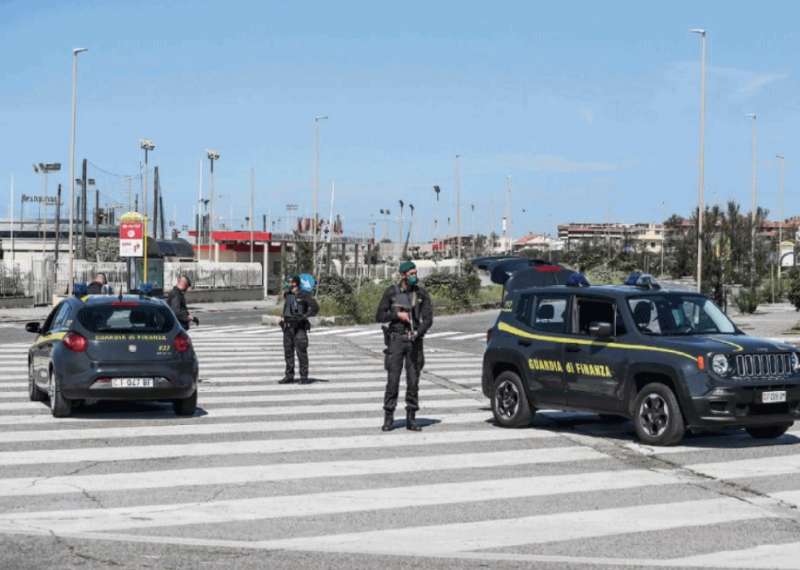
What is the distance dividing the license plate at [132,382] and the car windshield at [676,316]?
570 cm

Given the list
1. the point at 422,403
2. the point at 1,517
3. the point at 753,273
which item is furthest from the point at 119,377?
the point at 753,273

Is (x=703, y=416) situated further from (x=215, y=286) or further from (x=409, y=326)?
(x=215, y=286)

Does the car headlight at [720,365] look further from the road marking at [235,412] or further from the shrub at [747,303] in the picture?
the shrub at [747,303]

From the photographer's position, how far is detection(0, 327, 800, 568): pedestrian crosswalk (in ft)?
29.0

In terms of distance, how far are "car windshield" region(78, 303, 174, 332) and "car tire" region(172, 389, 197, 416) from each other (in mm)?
886

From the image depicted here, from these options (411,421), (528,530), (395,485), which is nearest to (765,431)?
(411,421)

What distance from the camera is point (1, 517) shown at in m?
9.51

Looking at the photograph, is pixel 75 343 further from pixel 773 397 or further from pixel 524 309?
pixel 773 397

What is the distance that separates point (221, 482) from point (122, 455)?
197 cm

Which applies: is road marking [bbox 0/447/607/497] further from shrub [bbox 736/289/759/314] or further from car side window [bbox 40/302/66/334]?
shrub [bbox 736/289/759/314]

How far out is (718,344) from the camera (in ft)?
45.3

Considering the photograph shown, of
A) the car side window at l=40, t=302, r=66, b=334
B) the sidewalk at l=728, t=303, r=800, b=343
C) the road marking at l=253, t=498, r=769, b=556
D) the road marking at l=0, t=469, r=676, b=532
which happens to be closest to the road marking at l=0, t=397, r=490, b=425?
the car side window at l=40, t=302, r=66, b=334

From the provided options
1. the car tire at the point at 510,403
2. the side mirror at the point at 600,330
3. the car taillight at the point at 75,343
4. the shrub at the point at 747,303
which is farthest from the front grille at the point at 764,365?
the shrub at the point at 747,303

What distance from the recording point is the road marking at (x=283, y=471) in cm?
1102
